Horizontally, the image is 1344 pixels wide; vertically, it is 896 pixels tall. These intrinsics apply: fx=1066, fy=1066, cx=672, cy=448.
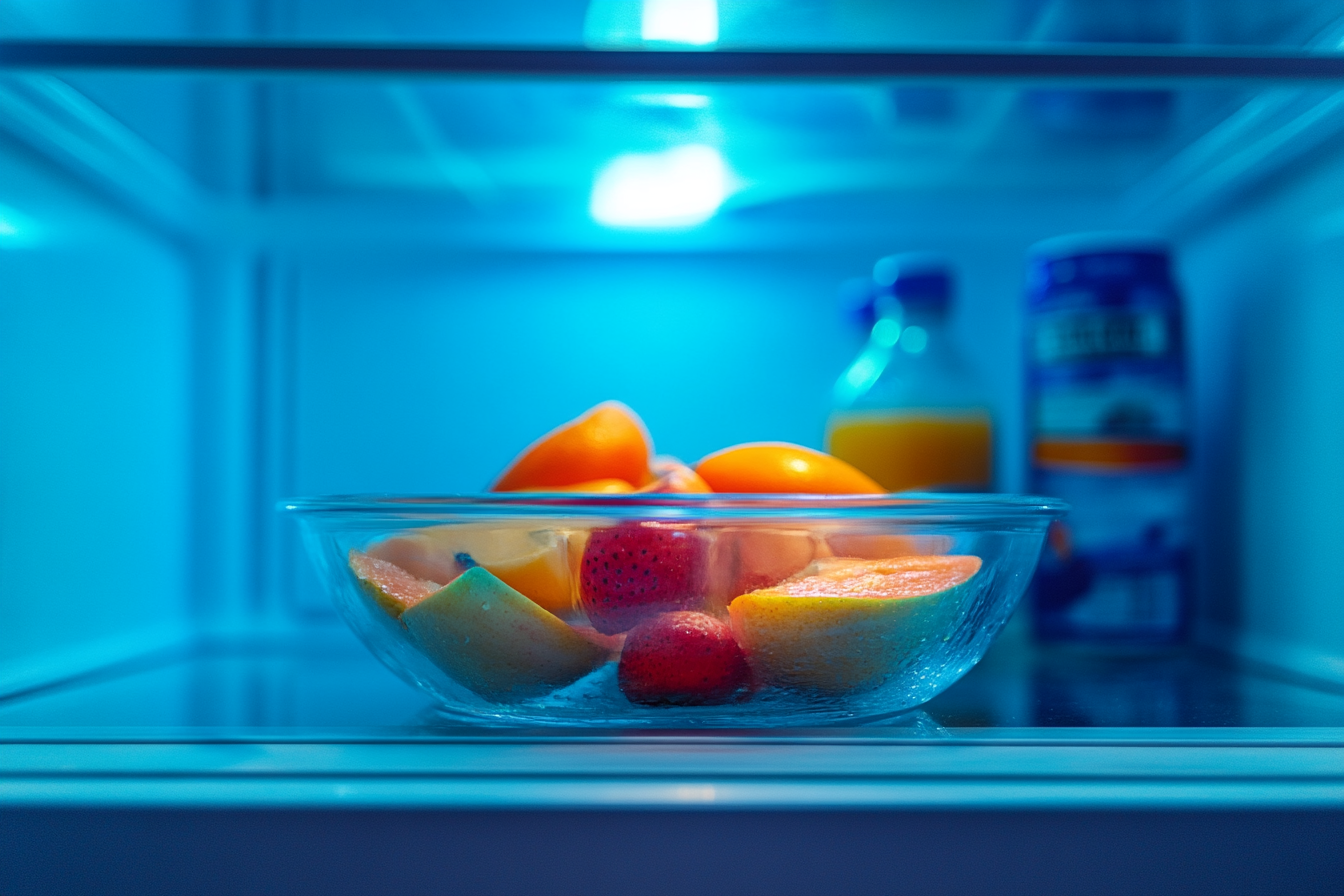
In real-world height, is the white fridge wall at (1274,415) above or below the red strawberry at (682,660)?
above

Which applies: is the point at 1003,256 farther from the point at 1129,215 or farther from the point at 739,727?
the point at 739,727

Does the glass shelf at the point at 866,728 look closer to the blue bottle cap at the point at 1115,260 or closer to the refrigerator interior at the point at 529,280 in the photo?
the refrigerator interior at the point at 529,280

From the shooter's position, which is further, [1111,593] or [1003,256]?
[1003,256]

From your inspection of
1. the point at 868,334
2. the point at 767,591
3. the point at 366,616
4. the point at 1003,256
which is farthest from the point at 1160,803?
the point at 1003,256

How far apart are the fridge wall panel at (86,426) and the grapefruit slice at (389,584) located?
0.94 ft

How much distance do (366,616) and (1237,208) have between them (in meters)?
0.74

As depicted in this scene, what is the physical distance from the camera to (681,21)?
0.64m

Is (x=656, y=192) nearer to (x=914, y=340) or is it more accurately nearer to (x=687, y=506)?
(x=914, y=340)

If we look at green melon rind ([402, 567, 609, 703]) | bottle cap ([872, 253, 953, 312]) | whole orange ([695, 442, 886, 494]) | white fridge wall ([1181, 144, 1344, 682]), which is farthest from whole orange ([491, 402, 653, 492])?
white fridge wall ([1181, 144, 1344, 682])

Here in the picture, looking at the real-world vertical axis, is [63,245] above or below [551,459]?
above

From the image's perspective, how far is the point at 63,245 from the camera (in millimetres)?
746

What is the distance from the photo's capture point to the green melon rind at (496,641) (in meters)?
0.50

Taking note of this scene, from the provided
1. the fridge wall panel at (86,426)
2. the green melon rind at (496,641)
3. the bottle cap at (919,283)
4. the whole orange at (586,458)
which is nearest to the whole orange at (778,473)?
the whole orange at (586,458)

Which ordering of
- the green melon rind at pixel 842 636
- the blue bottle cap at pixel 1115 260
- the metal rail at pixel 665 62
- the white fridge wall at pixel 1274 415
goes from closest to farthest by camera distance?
the green melon rind at pixel 842 636, the metal rail at pixel 665 62, the white fridge wall at pixel 1274 415, the blue bottle cap at pixel 1115 260
